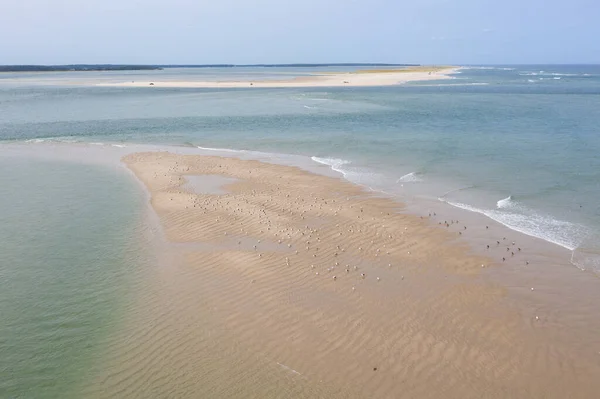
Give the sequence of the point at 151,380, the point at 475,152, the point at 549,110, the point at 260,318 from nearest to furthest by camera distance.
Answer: the point at 151,380
the point at 260,318
the point at 475,152
the point at 549,110

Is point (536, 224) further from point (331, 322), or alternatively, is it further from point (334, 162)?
point (334, 162)

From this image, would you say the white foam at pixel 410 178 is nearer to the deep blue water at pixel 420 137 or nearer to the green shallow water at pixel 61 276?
the deep blue water at pixel 420 137

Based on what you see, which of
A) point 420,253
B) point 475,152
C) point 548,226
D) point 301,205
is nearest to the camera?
point 420,253

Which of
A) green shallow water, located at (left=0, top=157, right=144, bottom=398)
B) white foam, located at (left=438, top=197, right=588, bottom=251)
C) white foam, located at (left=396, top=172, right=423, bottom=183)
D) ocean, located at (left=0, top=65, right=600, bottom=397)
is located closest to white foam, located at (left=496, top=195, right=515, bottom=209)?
white foam, located at (left=438, top=197, right=588, bottom=251)

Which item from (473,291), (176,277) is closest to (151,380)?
(176,277)

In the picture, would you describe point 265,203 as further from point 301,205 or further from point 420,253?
point 420,253
